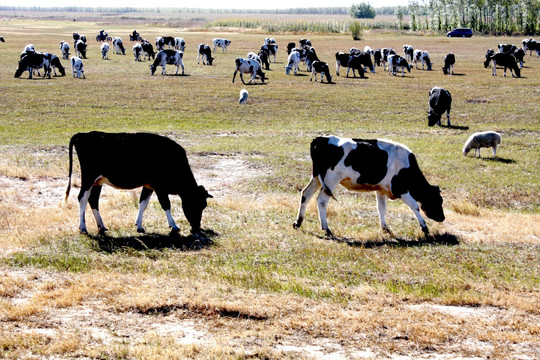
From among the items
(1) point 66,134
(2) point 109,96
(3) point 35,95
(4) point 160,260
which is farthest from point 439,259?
(3) point 35,95

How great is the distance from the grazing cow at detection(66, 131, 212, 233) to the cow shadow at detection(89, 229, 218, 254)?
24cm

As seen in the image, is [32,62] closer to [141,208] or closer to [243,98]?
[243,98]

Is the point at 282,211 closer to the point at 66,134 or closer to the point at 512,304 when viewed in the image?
the point at 512,304

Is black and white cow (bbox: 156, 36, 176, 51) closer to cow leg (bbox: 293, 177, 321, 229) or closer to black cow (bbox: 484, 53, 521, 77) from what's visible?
black cow (bbox: 484, 53, 521, 77)

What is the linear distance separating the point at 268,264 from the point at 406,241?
281 cm

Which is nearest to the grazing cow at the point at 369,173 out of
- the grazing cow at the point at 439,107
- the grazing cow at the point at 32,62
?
the grazing cow at the point at 439,107

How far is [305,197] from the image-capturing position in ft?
36.6

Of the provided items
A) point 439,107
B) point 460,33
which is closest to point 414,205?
point 439,107

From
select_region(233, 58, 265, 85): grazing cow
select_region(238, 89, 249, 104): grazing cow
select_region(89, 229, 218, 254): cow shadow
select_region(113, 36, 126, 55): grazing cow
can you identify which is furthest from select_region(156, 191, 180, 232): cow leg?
select_region(113, 36, 126, 55): grazing cow

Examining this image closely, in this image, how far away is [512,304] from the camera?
745cm

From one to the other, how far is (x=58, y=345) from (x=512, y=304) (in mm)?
5218

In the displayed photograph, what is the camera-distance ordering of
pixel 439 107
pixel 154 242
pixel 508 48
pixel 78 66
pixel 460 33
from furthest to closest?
pixel 460 33
pixel 508 48
pixel 78 66
pixel 439 107
pixel 154 242

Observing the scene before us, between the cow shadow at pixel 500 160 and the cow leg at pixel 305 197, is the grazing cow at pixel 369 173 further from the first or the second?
the cow shadow at pixel 500 160

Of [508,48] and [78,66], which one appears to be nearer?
[78,66]
